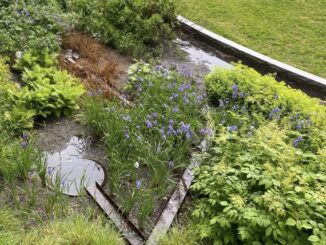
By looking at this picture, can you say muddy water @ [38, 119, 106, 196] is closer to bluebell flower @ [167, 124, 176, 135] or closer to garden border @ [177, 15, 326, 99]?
bluebell flower @ [167, 124, 176, 135]

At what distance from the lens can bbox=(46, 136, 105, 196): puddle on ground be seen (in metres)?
4.59

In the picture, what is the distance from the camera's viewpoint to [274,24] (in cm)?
872

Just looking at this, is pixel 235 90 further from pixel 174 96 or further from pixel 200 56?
pixel 200 56

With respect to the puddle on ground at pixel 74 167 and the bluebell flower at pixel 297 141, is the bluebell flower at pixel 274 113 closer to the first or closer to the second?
the bluebell flower at pixel 297 141

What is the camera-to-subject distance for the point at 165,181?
452 cm

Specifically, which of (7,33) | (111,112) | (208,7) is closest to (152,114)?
(111,112)

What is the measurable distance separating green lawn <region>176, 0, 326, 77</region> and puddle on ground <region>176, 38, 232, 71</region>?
0.67 metres

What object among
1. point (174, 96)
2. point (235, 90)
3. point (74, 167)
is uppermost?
point (235, 90)

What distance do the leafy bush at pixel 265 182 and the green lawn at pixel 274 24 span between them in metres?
2.55

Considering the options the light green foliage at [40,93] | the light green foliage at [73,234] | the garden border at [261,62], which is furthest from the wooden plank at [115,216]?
the garden border at [261,62]

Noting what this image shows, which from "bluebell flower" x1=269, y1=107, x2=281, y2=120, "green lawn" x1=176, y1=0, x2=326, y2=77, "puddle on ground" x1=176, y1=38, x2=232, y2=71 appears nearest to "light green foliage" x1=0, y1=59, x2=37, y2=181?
"bluebell flower" x1=269, y1=107, x2=281, y2=120

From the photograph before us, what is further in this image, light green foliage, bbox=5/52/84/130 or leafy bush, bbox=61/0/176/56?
leafy bush, bbox=61/0/176/56

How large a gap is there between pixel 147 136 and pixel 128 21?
3253 millimetres

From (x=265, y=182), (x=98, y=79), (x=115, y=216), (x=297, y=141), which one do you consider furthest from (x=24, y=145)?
(x=297, y=141)
